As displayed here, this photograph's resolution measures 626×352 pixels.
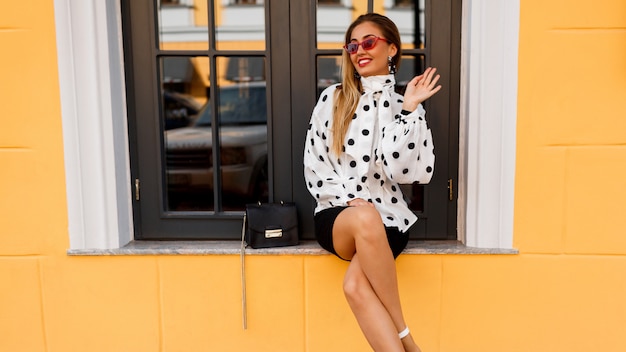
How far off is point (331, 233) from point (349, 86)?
1.98ft

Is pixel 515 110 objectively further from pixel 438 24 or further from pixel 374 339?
pixel 374 339

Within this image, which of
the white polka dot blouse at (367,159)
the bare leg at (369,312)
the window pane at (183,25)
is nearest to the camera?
the bare leg at (369,312)

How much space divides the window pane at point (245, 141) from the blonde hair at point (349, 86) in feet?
Result: 1.39

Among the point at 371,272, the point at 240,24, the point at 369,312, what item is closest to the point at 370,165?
the point at 371,272

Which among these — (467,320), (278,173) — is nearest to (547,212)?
(467,320)

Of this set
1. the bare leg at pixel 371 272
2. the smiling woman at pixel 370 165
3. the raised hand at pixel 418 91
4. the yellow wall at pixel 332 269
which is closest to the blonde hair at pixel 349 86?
the smiling woman at pixel 370 165

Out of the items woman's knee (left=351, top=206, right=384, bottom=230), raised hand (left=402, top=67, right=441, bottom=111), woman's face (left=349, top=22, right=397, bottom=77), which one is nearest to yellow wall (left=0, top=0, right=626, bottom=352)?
woman's knee (left=351, top=206, right=384, bottom=230)

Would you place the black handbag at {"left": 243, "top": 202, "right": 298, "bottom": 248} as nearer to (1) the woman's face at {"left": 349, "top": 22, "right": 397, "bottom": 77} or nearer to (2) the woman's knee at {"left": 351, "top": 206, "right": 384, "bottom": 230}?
(2) the woman's knee at {"left": 351, "top": 206, "right": 384, "bottom": 230}

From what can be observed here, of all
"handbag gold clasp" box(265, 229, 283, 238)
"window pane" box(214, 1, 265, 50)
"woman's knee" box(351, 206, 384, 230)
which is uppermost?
"window pane" box(214, 1, 265, 50)

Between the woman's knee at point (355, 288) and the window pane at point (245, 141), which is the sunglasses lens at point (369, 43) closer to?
the window pane at point (245, 141)

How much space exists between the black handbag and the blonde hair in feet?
1.21

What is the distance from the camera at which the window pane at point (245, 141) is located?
2018mm

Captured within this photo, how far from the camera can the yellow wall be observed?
5.66ft

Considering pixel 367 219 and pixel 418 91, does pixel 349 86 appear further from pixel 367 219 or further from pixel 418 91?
pixel 367 219
